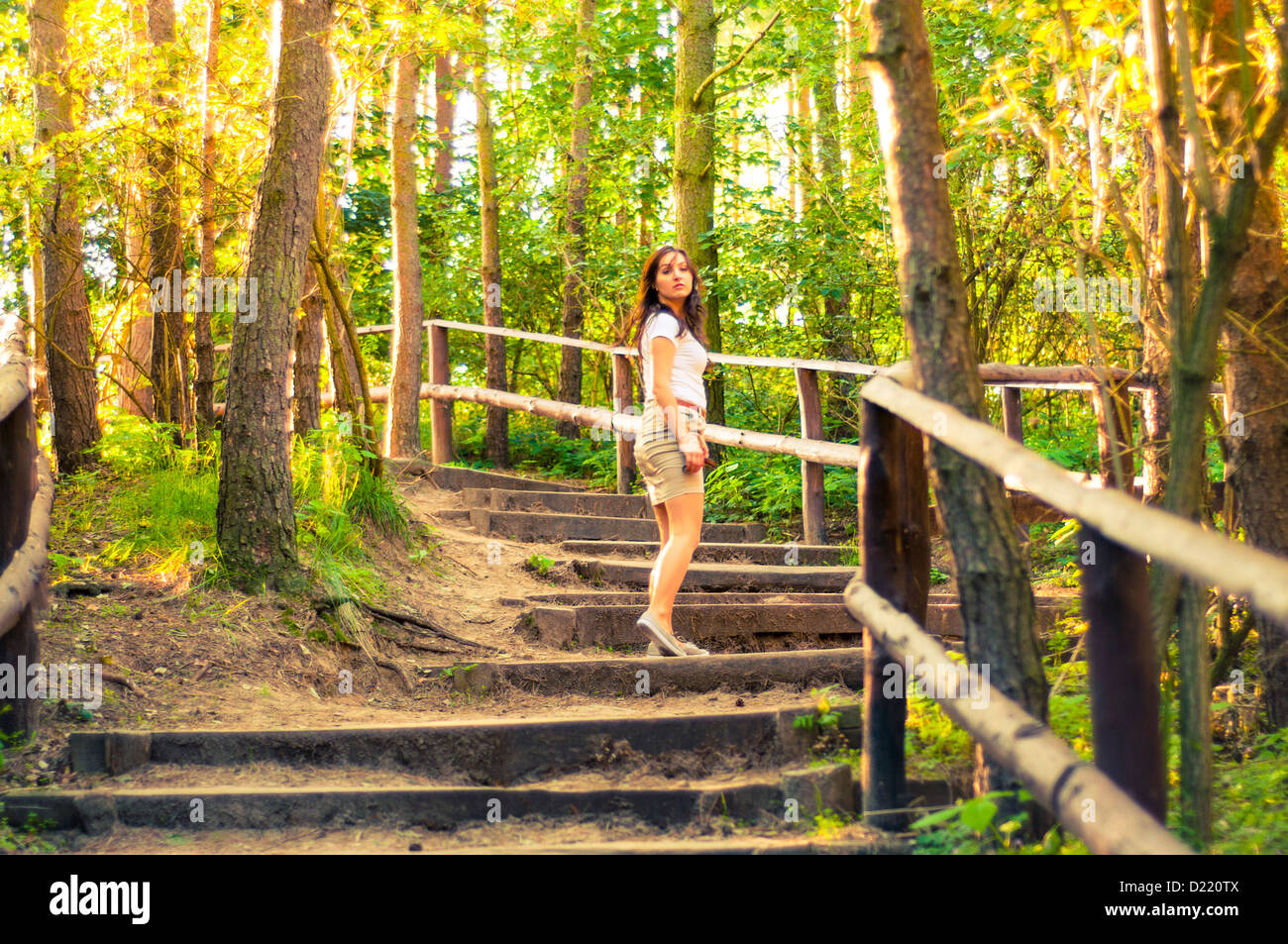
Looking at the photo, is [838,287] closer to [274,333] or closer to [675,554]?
[675,554]

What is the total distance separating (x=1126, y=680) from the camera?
2.12 m

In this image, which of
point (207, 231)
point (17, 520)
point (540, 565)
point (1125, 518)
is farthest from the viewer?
point (207, 231)

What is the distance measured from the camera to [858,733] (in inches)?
147

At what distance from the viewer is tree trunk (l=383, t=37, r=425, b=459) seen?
10.1 metres

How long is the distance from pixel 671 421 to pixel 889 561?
1.90 m

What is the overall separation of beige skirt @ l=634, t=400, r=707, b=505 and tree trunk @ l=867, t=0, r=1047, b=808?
2112 millimetres

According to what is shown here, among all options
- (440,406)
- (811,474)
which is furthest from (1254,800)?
(440,406)

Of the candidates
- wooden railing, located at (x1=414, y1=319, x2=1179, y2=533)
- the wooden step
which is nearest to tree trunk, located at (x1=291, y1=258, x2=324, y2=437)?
the wooden step

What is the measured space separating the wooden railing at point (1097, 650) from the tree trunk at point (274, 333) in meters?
3.24

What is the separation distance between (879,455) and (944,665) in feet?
2.58
